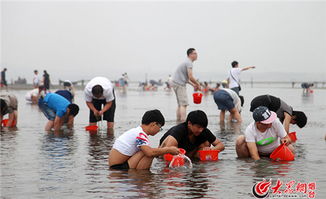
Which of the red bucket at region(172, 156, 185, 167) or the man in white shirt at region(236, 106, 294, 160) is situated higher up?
the man in white shirt at region(236, 106, 294, 160)

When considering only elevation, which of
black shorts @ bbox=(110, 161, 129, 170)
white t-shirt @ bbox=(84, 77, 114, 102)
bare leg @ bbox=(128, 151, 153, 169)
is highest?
white t-shirt @ bbox=(84, 77, 114, 102)

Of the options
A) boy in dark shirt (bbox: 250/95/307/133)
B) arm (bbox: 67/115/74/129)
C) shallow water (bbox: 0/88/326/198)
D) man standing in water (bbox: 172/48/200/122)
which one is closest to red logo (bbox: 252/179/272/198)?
shallow water (bbox: 0/88/326/198)

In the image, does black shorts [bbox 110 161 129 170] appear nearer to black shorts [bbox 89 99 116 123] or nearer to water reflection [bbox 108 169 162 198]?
water reflection [bbox 108 169 162 198]

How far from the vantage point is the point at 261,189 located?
6332 millimetres

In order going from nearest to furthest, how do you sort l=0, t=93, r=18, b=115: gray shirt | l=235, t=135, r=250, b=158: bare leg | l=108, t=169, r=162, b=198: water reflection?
l=108, t=169, r=162, b=198: water reflection → l=235, t=135, r=250, b=158: bare leg → l=0, t=93, r=18, b=115: gray shirt

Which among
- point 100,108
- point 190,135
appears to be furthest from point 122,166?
point 100,108

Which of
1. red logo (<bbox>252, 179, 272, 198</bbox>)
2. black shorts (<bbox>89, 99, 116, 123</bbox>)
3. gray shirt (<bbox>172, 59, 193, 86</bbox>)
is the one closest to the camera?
red logo (<bbox>252, 179, 272, 198</bbox>)

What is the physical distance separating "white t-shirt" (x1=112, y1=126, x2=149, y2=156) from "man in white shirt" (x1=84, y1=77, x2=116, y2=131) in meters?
4.51

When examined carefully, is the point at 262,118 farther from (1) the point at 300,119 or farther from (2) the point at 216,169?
(1) the point at 300,119

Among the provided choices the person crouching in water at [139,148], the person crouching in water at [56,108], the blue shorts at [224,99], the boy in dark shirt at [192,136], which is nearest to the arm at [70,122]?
the person crouching in water at [56,108]

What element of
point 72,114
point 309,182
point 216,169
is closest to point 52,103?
point 72,114

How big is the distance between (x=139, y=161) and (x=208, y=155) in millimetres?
1299

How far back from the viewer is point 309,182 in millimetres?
6770

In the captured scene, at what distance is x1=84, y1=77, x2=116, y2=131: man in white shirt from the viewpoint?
39.5ft
